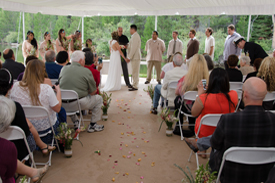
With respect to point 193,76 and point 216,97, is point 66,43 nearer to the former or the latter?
point 193,76

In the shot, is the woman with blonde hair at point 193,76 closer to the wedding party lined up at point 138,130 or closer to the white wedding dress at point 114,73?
the wedding party lined up at point 138,130

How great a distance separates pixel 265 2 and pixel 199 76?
206 inches

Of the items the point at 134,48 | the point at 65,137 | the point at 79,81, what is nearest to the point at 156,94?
the point at 79,81

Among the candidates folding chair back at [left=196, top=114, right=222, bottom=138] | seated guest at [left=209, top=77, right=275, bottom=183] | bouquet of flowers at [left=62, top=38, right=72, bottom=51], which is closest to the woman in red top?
folding chair back at [left=196, top=114, right=222, bottom=138]

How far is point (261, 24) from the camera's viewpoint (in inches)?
542

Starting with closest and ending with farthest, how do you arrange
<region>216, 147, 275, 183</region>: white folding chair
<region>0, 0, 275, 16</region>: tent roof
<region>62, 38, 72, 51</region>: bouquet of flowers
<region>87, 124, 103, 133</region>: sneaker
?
<region>216, 147, 275, 183</region>: white folding chair → <region>87, 124, 103, 133</region>: sneaker → <region>0, 0, 275, 16</region>: tent roof → <region>62, 38, 72, 51</region>: bouquet of flowers

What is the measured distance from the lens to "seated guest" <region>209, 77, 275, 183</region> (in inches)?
74.1

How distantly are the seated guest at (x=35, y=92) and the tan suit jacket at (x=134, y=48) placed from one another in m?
5.29

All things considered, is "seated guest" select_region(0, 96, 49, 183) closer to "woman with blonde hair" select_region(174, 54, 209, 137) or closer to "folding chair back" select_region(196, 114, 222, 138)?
"folding chair back" select_region(196, 114, 222, 138)

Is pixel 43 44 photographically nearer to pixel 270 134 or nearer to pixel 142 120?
pixel 142 120

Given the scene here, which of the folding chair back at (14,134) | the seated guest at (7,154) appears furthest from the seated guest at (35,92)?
the seated guest at (7,154)

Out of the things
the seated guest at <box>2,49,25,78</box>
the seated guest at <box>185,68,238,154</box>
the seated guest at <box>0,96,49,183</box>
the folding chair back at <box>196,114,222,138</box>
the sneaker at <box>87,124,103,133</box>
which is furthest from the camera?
the seated guest at <box>2,49,25,78</box>

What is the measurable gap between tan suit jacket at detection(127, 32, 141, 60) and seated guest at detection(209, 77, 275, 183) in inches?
250

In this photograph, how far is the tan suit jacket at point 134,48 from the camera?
8.05 metres
